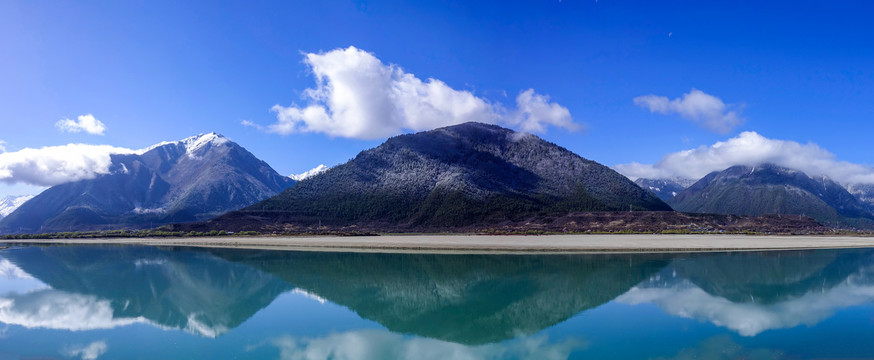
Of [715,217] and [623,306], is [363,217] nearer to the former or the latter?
[715,217]

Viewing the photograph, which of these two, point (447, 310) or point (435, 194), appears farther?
point (435, 194)

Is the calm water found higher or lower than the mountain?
lower

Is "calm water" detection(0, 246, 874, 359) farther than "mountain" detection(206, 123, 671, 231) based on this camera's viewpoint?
No

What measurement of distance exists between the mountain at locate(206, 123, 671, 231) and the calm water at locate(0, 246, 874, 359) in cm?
8766

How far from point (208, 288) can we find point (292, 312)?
1329cm

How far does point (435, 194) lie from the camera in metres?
161

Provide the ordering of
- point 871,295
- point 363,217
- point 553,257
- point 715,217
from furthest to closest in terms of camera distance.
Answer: point 363,217 → point 715,217 → point 553,257 → point 871,295

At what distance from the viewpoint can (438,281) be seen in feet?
126

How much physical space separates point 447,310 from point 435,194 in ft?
436

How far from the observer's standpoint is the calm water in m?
20.5

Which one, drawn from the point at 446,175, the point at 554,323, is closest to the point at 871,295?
the point at 554,323

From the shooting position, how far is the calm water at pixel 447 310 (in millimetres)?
20500

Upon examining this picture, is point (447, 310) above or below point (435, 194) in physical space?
below

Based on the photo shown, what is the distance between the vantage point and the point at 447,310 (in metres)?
28.1
